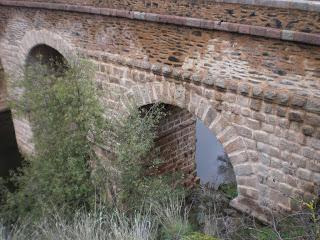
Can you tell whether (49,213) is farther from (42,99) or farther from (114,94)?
(114,94)

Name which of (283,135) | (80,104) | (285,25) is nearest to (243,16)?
(285,25)

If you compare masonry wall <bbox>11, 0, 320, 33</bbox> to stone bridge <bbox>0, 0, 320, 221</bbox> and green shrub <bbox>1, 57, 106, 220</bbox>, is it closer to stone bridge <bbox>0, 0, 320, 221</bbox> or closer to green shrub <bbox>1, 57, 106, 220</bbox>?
stone bridge <bbox>0, 0, 320, 221</bbox>

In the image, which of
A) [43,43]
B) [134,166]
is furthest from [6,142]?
[134,166]

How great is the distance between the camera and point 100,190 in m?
5.76

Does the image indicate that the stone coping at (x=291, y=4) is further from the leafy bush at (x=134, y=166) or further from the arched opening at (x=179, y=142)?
the arched opening at (x=179, y=142)

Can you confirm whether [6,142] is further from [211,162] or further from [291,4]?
[291,4]

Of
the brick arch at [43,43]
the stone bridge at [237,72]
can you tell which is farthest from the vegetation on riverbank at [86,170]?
the brick arch at [43,43]

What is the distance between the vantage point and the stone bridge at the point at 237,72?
4.46 meters

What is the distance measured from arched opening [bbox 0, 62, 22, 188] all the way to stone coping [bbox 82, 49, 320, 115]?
6.61 metres

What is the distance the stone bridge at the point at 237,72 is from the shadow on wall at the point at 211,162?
4383 mm

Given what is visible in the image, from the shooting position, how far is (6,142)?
41.7 feet

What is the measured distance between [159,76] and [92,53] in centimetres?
173

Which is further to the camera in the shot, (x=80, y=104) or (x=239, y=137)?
(x=80, y=104)

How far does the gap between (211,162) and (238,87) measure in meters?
7.43
